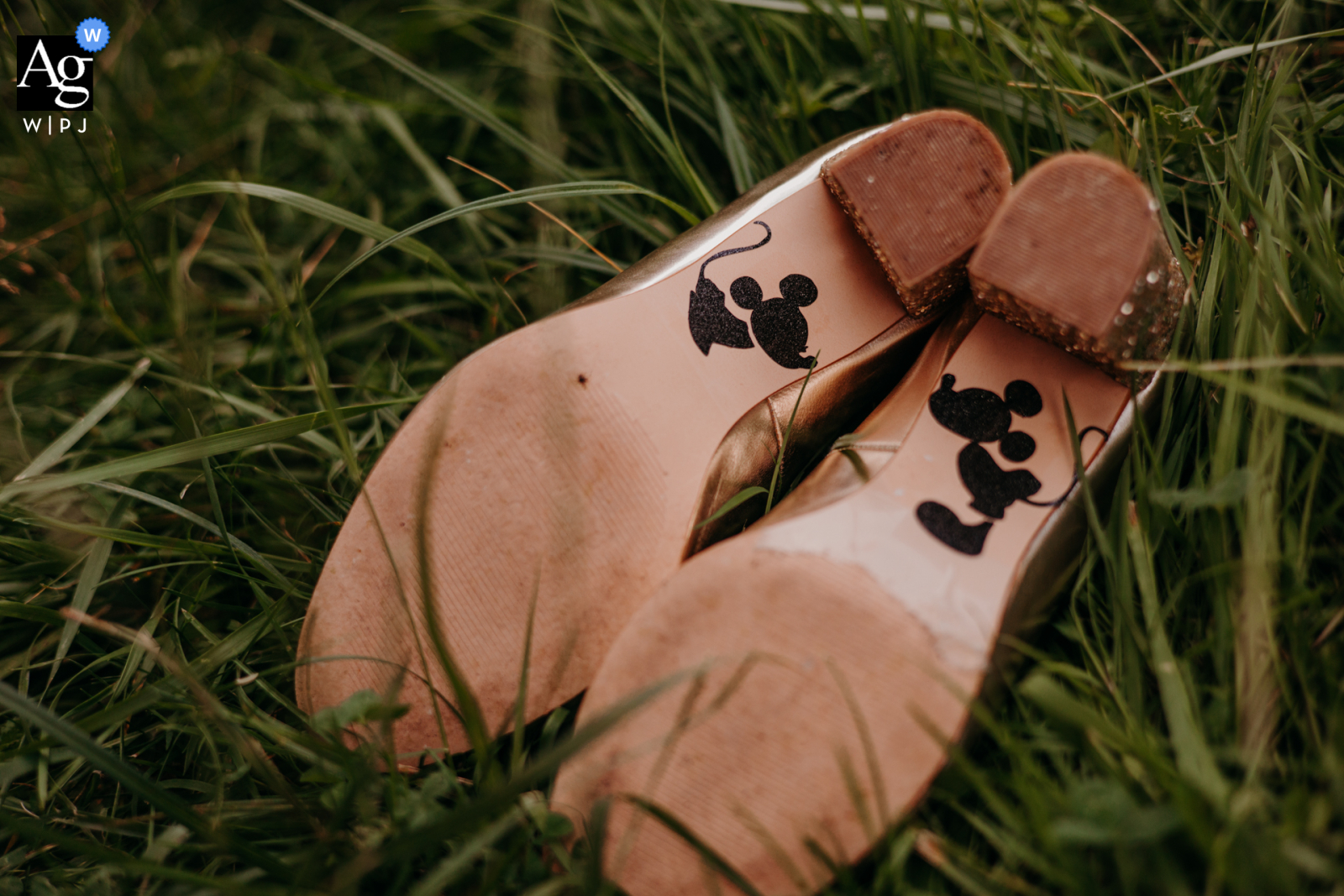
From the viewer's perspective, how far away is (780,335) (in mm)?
868

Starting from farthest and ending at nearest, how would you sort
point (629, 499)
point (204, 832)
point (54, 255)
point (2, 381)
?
point (54, 255)
point (2, 381)
point (629, 499)
point (204, 832)

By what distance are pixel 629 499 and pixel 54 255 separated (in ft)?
3.94

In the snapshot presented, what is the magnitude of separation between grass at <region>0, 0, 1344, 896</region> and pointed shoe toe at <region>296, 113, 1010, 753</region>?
67 mm

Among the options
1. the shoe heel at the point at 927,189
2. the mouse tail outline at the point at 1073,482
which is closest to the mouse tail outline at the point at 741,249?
the shoe heel at the point at 927,189

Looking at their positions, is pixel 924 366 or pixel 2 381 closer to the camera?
pixel 924 366

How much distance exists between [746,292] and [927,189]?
0.70ft

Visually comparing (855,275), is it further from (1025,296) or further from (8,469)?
(8,469)

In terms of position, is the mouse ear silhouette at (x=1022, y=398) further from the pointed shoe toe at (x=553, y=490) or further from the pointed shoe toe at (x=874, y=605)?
the pointed shoe toe at (x=553, y=490)

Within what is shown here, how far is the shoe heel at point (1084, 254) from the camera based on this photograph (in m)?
0.69

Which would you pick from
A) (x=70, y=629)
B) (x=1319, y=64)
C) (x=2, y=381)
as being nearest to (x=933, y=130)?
(x=1319, y=64)

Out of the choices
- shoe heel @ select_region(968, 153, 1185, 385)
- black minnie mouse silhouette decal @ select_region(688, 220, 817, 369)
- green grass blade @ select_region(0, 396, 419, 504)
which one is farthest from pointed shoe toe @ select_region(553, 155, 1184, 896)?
green grass blade @ select_region(0, 396, 419, 504)

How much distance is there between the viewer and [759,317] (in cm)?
86

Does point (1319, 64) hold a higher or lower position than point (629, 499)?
lower

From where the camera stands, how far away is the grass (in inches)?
25.4
